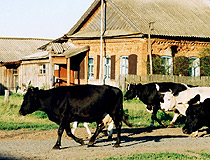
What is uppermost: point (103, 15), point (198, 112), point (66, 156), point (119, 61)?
point (103, 15)

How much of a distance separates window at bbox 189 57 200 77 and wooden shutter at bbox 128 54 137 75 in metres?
4.43

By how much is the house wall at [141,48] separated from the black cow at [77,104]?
20841 mm

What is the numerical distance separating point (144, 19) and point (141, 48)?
8.42 feet

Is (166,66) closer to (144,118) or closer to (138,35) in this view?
(138,35)

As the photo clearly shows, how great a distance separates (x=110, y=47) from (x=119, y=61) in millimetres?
1476

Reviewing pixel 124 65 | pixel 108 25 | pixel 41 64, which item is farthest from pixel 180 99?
pixel 41 64

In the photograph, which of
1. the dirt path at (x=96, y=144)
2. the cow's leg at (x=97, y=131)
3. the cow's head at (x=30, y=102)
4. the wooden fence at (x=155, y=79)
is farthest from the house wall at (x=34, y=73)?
the cow's leg at (x=97, y=131)

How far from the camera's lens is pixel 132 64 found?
1347 inches

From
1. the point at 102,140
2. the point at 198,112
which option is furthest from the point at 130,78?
the point at 198,112

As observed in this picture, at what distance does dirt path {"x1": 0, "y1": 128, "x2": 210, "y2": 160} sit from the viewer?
10.8 m

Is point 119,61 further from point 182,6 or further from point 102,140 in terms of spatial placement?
point 102,140

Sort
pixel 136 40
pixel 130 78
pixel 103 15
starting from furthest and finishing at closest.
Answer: pixel 103 15, pixel 136 40, pixel 130 78

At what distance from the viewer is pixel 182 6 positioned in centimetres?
4025

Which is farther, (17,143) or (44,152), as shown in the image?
(17,143)
